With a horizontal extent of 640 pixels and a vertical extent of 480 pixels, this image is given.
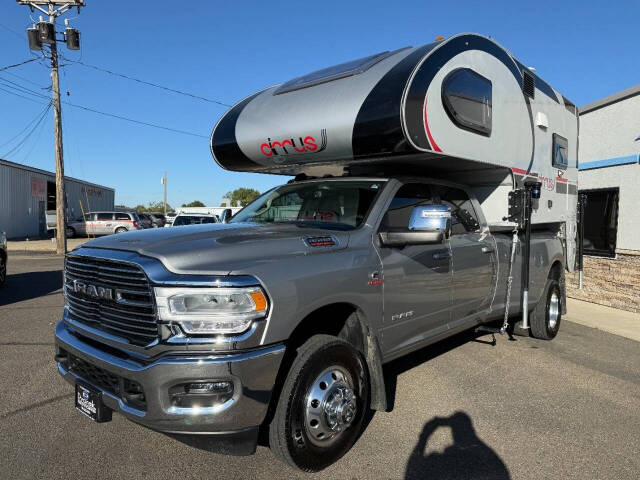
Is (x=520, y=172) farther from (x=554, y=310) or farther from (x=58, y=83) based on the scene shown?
(x=58, y=83)

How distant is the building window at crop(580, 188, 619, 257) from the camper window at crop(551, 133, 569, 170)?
3.69 meters

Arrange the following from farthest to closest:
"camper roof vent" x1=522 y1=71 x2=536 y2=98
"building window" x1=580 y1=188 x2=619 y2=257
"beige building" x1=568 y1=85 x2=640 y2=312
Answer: "building window" x1=580 y1=188 x2=619 y2=257
"beige building" x1=568 y1=85 x2=640 y2=312
"camper roof vent" x1=522 y1=71 x2=536 y2=98

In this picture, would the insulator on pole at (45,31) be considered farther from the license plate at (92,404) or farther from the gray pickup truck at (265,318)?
the license plate at (92,404)

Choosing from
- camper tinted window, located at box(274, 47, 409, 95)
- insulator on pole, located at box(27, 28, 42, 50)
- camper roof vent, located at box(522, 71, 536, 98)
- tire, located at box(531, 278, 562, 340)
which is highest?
insulator on pole, located at box(27, 28, 42, 50)

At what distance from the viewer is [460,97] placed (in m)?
4.20

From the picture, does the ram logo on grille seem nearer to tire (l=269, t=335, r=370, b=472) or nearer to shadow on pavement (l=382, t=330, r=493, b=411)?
tire (l=269, t=335, r=370, b=472)

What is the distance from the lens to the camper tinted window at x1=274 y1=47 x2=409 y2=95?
169 inches

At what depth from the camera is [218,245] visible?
2781mm

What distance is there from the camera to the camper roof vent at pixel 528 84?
221 inches

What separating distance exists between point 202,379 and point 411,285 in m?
1.88

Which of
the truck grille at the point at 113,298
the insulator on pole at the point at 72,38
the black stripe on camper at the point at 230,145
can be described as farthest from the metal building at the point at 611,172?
the insulator on pole at the point at 72,38

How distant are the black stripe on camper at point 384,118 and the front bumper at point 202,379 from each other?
6.31 feet

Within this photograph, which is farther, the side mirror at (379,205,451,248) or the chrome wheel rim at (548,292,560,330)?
the chrome wheel rim at (548,292,560,330)

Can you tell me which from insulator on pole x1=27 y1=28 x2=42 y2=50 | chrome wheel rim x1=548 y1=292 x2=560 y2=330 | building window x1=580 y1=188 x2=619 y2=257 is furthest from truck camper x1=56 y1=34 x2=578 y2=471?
insulator on pole x1=27 y1=28 x2=42 y2=50
